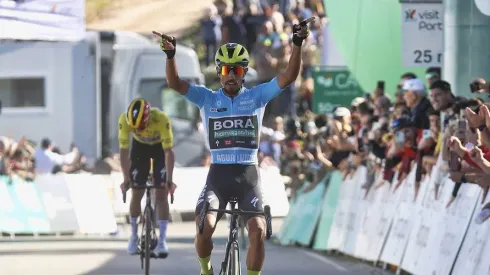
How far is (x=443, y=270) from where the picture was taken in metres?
13.6

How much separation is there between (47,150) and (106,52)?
131 inches

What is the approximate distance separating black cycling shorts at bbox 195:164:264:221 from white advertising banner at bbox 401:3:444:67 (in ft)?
25.2

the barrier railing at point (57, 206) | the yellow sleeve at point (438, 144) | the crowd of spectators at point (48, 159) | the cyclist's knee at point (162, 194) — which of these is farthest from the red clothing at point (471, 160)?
the crowd of spectators at point (48, 159)

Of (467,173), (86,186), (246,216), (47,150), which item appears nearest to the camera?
(246,216)

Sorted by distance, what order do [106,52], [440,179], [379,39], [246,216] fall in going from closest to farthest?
[246,216] < [440,179] < [379,39] < [106,52]

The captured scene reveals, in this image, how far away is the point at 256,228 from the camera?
1073 centimetres

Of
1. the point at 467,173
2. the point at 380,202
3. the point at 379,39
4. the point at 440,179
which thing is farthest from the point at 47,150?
the point at 467,173

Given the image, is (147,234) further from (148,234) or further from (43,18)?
(43,18)

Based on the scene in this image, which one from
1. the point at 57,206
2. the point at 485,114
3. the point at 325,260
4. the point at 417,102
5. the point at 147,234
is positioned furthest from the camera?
the point at 57,206

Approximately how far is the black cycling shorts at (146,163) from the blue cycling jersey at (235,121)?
451 centimetres

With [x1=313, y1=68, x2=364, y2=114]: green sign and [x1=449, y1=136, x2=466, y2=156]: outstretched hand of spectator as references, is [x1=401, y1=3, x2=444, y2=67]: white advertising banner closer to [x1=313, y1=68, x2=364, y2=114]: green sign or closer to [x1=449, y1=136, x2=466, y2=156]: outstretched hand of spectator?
[x1=449, y1=136, x2=466, y2=156]: outstretched hand of spectator

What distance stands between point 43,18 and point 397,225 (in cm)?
552

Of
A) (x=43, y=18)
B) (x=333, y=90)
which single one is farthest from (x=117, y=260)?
(x=333, y=90)

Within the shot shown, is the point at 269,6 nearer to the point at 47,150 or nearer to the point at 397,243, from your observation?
the point at 47,150
